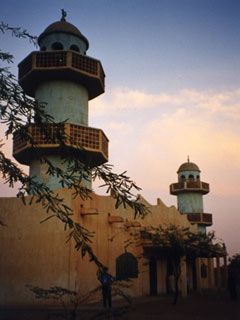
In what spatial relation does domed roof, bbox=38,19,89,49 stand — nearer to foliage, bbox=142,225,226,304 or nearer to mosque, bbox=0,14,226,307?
mosque, bbox=0,14,226,307

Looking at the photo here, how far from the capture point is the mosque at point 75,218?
17.4 metres

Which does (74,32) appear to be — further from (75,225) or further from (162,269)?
(75,225)

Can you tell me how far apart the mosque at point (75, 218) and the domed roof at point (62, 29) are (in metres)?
0.06

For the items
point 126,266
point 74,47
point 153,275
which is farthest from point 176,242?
point 74,47

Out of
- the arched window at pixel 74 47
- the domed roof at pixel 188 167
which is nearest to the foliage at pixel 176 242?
the arched window at pixel 74 47

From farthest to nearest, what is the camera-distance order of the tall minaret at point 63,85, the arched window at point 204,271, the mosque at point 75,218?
the arched window at point 204,271, the tall minaret at point 63,85, the mosque at point 75,218

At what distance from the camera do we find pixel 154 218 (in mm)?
23422

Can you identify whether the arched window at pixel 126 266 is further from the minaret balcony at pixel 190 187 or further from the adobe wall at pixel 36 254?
the minaret balcony at pixel 190 187

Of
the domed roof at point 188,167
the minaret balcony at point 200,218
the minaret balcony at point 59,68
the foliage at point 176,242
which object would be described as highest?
the minaret balcony at point 59,68

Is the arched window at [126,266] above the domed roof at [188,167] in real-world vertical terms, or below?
below

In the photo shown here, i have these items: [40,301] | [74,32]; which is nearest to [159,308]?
[40,301]

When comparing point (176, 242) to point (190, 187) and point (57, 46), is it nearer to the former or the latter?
point (57, 46)

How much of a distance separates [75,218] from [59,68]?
848 centimetres

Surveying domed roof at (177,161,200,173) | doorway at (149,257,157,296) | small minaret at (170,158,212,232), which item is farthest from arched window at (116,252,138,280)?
domed roof at (177,161,200,173)
